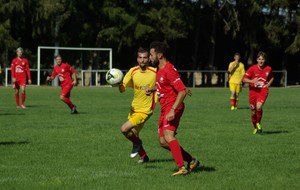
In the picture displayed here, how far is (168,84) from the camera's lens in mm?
9664

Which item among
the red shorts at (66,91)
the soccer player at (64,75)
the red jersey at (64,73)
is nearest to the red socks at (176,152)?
the red shorts at (66,91)

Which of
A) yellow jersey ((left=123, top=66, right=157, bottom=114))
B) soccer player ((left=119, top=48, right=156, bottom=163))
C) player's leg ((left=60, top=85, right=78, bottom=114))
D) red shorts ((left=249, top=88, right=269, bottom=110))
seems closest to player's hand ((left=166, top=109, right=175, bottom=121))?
soccer player ((left=119, top=48, right=156, bottom=163))

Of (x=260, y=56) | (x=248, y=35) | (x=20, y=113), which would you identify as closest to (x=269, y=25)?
(x=248, y=35)

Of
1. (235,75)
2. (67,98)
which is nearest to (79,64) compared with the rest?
(235,75)

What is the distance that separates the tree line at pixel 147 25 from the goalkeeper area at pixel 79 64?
109 centimetres

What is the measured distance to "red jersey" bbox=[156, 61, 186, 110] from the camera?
949 centimetres

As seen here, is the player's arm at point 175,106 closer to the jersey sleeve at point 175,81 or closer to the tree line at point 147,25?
the jersey sleeve at point 175,81

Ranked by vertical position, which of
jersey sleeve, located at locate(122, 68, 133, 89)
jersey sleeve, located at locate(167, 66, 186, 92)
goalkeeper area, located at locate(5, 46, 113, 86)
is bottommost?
goalkeeper area, located at locate(5, 46, 113, 86)

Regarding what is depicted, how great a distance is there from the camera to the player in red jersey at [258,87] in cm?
1617

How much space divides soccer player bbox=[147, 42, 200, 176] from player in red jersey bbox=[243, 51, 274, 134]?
666 cm

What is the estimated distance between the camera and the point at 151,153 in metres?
12.3

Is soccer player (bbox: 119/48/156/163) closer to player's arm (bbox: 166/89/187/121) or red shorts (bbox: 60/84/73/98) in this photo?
player's arm (bbox: 166/89/187/121)

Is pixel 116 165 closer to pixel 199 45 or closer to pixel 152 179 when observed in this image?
pixel 152 179

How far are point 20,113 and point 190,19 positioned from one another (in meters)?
35.6
